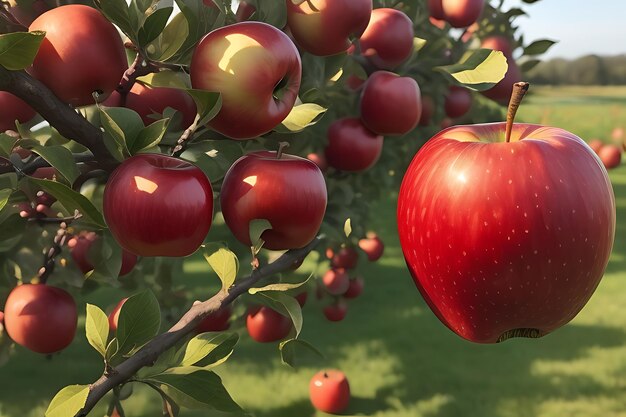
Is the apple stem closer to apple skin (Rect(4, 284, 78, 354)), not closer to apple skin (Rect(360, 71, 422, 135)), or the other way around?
apple skin (Rect(360, 71, 422, 135))

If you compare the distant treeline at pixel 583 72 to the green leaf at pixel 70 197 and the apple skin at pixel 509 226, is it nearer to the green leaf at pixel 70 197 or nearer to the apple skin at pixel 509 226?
the apple skin at pixel 509 226

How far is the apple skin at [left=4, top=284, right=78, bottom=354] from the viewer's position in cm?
183

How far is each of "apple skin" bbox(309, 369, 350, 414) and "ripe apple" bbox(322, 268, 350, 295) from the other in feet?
1.75

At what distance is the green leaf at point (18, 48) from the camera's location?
84 centimetres

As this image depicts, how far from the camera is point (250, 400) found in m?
3.99

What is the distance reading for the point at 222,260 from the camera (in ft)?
4.11

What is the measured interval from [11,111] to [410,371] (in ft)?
11.9

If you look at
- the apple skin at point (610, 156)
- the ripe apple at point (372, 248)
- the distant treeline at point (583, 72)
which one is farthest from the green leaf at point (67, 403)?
the distant treeline at point (583, 72)

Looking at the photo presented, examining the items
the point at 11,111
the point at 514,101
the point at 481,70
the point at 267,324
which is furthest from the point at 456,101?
the point at 11,111

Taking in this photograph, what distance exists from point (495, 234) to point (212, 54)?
0.53m

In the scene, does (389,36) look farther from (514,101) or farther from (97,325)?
(97,325)

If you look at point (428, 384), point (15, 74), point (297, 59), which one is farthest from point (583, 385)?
point (15, 74)

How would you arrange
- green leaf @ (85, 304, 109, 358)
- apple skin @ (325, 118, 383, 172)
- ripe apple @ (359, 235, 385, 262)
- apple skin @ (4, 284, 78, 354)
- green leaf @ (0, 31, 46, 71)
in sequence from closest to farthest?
green leaf @ (0, 31, 46, 71) → green leaf @ (85, 304, 109, 358) → apple skin @ (4, 284, 78, 354) → apple skin @ (325, 118, 383, 172) → ripe apple @ (359, 235, 385, 262)

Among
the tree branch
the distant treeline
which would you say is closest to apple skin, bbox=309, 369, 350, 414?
the tree branch
